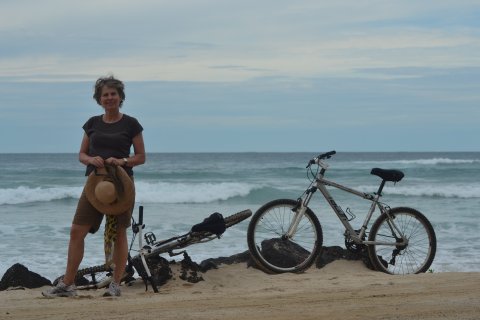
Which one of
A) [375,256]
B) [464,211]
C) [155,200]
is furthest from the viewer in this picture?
[155,200]

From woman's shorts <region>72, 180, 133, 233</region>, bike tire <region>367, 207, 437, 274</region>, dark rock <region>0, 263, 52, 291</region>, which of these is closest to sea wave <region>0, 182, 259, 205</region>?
dark rock <region>0, 263, 52, 291</region>

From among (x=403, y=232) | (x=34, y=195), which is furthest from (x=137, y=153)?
(x=34, y=195)

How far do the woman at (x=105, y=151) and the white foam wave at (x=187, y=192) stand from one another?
18.2m

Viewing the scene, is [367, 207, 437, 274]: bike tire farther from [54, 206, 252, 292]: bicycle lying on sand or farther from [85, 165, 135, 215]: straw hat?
[85, 165, 135, 215]: straw hat

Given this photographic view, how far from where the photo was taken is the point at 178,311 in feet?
17.7

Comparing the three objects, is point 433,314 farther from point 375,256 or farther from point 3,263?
point 3,263

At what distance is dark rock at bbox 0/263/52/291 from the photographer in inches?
283

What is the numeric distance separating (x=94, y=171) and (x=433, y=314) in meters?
2.83

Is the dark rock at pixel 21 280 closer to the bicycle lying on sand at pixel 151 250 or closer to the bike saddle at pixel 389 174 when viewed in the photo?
the bicycle lying on sand at pixel 151 250

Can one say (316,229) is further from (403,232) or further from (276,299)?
(276,299)

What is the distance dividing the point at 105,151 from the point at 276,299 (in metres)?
1.79

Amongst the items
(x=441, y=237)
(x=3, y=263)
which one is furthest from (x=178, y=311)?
(x=441, y=237)

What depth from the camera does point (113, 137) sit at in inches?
234

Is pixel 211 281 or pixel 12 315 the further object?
pixel 211 281
